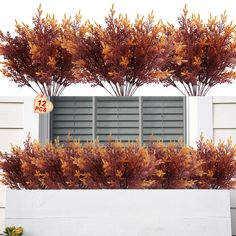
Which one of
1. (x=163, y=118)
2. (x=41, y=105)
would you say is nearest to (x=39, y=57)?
(x=41, y=105)

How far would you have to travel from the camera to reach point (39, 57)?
12.0 meters

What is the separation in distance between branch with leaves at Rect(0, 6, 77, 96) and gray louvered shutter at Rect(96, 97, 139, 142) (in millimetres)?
798

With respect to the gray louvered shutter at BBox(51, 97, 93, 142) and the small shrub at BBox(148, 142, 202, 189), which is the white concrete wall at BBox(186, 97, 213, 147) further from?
the gray louvered shutter at BBox(51, 97, 93, 142)

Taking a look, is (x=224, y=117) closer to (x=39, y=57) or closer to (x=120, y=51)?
(x=120, y=51)

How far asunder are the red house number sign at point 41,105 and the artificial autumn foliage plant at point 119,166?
705mm

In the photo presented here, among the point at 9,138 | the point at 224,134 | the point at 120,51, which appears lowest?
the point at 9,138

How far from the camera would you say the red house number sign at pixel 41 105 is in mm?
11625

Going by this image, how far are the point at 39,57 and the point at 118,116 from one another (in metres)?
1.77

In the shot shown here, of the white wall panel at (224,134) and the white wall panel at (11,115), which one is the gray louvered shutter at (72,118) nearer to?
the white wall panel at (11,115)

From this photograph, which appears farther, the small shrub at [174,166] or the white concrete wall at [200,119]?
the white concrete wall at [200,119]

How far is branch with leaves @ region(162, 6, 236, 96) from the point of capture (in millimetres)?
12148
